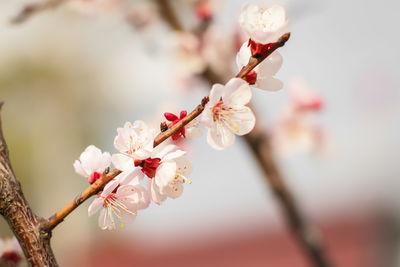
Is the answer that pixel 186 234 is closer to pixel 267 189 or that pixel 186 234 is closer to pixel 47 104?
pixel 47 104

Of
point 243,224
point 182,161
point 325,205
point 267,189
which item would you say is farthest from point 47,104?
point 182,161

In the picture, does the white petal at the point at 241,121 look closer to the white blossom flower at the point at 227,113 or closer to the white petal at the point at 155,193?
the white blossom flower at the point at 227,113

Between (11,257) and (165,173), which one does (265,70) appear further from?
(11,257)

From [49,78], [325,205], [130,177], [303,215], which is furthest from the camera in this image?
[49,78]

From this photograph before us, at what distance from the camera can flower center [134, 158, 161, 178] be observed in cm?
44

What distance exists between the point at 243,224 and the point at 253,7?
18.2 feet

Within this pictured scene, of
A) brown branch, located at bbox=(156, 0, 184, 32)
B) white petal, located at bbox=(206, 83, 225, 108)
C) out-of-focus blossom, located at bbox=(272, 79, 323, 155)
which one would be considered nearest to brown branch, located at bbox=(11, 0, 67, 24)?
brown branch, located at bbox=(156, 0, 184, 32)

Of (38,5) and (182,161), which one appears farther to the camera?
(38,5)

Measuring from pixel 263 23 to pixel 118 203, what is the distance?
0.25 meters

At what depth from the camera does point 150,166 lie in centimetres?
44

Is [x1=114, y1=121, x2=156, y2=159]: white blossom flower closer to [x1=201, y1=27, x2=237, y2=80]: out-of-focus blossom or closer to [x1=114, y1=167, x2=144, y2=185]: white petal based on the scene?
[x1=114, y1=167, x2=144, y2=185]: white petal

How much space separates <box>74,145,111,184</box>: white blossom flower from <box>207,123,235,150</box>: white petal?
0.36 ft

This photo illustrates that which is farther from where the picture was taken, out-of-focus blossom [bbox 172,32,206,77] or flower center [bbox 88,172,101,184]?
out-of-focus blossom [bbox 172,32,206,77]

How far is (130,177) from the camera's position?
0.43 meters
